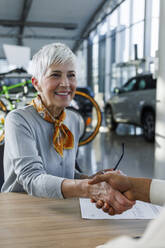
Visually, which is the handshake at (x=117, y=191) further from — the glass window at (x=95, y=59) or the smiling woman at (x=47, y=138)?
the glass window at (x=95, y=59)

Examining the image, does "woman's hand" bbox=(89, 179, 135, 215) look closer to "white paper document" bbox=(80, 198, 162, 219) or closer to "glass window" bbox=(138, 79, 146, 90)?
"white paper document" bbox=(80, 198, 162, 219)

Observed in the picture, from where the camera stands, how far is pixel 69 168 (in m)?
1.46

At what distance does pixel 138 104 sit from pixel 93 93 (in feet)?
11.9

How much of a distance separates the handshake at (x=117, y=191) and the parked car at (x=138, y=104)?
482 cm

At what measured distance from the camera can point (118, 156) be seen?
464 cm

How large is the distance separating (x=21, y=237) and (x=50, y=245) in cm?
9

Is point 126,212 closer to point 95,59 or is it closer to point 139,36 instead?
point 139,36

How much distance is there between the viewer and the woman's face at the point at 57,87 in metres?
1.41

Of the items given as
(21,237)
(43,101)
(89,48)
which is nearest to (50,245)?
(21,237)

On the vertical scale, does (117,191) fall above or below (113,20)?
below

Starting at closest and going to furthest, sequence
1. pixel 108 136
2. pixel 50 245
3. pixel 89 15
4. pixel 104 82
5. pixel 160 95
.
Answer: pixel 50 245 → pixel 160 95 → pixel 108 136 → pixel 104 82 → pixel 89 15

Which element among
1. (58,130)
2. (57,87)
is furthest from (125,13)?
(58,130)

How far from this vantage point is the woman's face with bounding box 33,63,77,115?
1412 millimetres

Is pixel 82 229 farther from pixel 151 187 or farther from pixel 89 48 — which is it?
pixel 89 48
